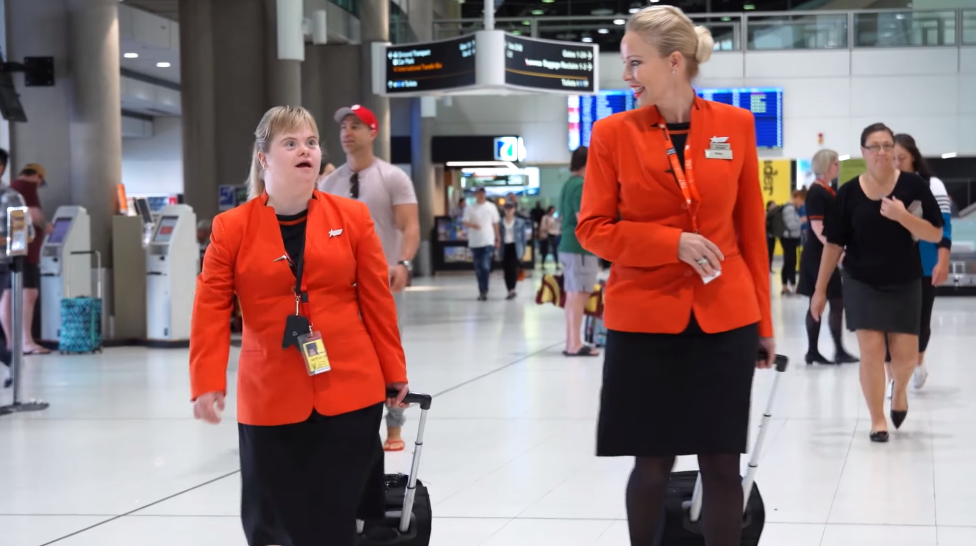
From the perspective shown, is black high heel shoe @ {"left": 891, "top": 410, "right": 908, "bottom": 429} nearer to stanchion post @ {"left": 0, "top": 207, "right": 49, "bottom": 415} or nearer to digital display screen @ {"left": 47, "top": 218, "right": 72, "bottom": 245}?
stanchion post @ {"left": 0, "top": 207, "right": 49, "bottom": 415}

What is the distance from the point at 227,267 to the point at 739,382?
1.37m

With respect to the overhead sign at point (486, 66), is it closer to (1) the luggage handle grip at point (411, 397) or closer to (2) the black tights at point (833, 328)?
(2) the black tights at point (833, 328)

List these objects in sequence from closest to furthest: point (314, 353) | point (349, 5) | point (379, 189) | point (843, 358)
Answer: point (314, 353) < point (379, 189) < point (843, 358) < point (349, 5)

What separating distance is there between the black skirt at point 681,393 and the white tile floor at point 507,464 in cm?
121

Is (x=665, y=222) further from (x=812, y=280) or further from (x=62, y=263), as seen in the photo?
(x=62, y=263)

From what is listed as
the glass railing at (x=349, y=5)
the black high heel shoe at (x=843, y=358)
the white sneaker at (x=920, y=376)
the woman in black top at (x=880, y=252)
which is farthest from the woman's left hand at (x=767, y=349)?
the glass railing at (x=349, y=5)

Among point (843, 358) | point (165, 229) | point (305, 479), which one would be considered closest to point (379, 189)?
point (305, 479)

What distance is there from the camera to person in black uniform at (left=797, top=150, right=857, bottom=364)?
29.5 feet

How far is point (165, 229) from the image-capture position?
39.9 ft

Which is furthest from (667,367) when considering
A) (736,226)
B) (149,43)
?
(149,43)

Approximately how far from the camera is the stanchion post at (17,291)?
7785 mm

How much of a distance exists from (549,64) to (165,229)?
6.52m

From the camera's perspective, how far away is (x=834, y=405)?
24.3 ft

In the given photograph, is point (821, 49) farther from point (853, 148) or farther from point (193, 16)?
point (193, 16)
